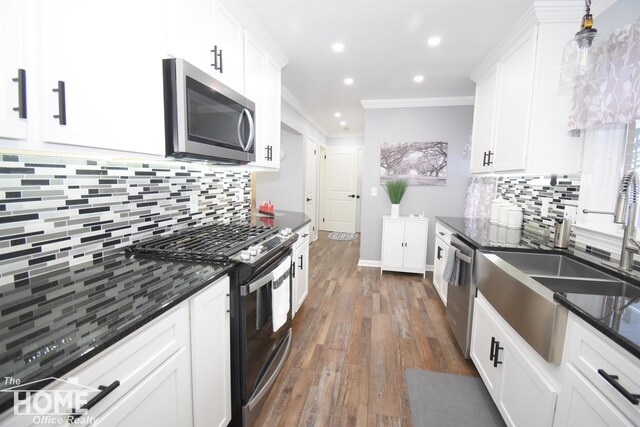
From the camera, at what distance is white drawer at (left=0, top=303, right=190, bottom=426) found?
2.25 feet

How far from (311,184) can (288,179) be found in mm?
746

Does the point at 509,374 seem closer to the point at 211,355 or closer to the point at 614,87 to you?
the point at 211,355

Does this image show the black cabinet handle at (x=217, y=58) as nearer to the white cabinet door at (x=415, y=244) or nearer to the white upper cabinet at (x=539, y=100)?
the white upper cabinet at (x=539, y=100)

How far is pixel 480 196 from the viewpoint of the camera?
3.55 meters

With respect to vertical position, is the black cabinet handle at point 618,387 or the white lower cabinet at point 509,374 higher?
the black cabinet handle at point 618,387

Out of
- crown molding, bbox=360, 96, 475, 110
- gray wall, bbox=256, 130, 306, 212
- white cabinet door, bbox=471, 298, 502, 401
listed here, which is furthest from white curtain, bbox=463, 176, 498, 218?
gray wall, bbox=256, 130, 306, 212

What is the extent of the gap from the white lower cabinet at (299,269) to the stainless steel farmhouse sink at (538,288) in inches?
54.0

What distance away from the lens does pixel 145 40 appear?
1.17 m

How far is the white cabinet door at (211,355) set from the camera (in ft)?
3.75

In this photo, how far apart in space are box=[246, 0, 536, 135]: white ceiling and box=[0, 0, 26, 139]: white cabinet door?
4.83 feet

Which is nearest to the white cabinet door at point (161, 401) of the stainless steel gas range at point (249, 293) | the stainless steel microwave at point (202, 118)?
the stainless steel gas range at point (249, 293)

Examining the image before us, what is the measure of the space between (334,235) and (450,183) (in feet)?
10.3

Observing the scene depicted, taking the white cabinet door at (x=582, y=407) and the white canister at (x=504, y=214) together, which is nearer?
the white cabinet door at (x=582, y=407)

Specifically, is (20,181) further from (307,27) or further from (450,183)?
(450,183)
